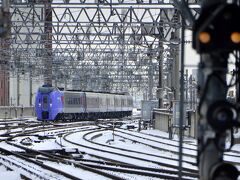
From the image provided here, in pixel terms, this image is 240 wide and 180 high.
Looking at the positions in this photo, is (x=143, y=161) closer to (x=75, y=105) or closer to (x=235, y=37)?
(x=235, y=37)

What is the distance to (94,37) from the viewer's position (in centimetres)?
3634

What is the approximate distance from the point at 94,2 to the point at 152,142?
7314mm

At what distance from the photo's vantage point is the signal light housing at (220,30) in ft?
16.6

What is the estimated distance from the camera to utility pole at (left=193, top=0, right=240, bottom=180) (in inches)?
200

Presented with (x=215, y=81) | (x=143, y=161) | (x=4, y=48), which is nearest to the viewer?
(x=215, y=81)

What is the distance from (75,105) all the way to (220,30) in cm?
4100

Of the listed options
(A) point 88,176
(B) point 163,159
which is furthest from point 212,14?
(B) point 163,159

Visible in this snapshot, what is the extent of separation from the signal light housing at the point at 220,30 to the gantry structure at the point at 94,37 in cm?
74

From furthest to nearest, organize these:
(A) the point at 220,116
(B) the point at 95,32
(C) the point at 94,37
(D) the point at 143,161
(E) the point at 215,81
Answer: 1. (B) the point at 95,32
2. (C) the point at 94,37
3. (D) the point at 143,161
4. (E) the point at 215,81
5. (A) the point at 220,116

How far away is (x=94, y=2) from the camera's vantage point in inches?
977

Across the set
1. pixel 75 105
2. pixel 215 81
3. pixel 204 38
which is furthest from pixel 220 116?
pixel 75 105

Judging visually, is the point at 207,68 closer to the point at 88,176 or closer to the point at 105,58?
the point at 88,176

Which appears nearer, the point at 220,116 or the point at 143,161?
the point at 220,116

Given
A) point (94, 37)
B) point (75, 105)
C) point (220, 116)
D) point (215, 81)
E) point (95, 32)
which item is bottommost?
point (75, 105)
